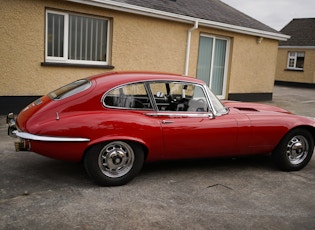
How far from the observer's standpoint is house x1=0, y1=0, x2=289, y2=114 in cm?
811

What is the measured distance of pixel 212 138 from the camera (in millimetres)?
4734

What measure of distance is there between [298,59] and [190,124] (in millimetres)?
23045

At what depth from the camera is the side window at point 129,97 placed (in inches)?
173

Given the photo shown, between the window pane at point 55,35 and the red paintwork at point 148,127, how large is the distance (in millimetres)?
4414

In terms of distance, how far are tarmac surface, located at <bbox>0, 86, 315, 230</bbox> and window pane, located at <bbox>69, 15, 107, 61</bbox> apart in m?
4.33

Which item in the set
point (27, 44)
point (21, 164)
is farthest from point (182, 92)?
point (27, 44)

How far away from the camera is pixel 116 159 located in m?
4.26

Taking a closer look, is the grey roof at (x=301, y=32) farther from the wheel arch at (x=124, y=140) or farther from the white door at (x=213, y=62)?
the wheel arch at (x=124, y=140)

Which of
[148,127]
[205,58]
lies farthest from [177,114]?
[205,58]

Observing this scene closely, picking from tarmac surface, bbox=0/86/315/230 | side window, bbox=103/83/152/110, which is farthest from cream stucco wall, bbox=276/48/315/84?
side window, bbox=103/83/152/110

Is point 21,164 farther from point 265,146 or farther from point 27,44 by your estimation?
point 27,44

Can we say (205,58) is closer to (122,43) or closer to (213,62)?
(213,62)

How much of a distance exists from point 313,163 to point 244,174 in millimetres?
1523

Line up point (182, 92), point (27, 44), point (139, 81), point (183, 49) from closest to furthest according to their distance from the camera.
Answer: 1. point (139, 81)
2. point (182, 92)
3. point (27, 44)
4. point (183, 49)
